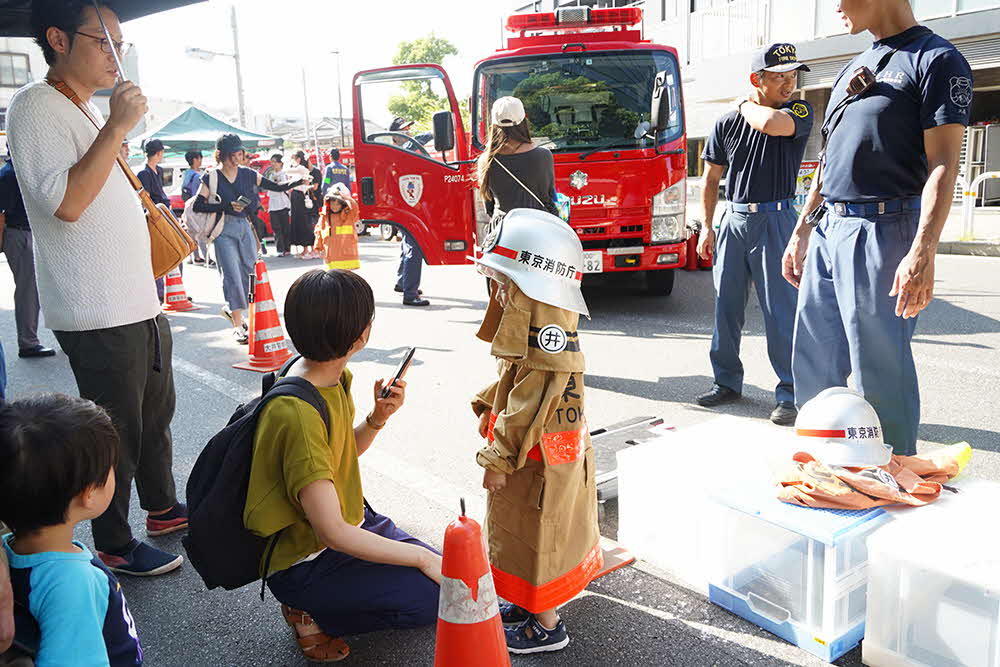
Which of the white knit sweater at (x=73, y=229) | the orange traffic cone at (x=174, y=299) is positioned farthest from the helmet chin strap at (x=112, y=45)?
the orange traffic cone at (x=174, y=299)

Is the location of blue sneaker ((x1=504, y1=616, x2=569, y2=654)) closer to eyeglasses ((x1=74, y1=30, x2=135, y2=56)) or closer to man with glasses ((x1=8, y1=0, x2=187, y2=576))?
man with glasses ((x1=8, y1=0, x2=187, y2=576))

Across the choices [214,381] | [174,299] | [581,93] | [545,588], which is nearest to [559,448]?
[545,588]

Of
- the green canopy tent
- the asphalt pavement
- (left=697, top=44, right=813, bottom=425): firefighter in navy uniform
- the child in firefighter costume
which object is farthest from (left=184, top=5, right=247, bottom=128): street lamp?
the child in firefighter costume

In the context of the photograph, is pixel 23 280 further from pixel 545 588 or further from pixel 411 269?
pixel 545 588

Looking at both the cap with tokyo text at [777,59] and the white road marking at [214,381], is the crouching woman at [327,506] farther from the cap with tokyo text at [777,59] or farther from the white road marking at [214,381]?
the white road marking at [214,381]

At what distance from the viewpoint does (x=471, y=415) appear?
16.7ft

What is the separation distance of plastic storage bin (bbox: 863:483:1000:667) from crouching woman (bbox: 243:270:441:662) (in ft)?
4.21

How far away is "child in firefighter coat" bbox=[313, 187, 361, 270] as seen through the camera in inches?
396

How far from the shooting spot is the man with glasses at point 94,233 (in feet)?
9.11

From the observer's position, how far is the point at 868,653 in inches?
92.4

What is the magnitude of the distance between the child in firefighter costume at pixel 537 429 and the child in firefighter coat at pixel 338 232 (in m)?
7.88

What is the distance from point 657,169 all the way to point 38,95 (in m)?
5.54

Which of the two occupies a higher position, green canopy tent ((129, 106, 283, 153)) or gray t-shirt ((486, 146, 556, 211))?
green canopy tent ((129, 106, 283, 153))

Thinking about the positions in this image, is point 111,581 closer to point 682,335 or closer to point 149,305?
point 149,305
